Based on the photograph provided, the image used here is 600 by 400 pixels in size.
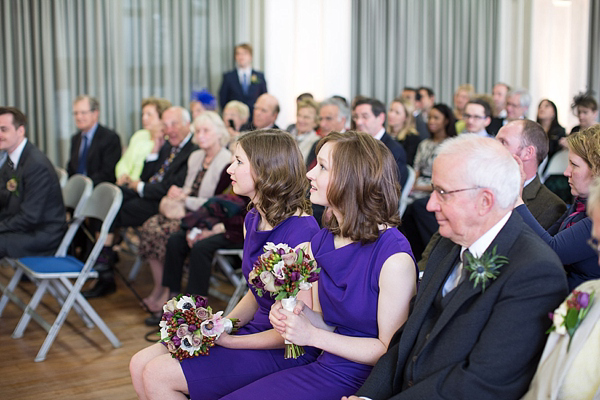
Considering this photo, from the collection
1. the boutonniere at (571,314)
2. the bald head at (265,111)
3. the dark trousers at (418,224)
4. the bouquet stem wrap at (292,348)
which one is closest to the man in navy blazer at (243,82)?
the bald head at (265,111)

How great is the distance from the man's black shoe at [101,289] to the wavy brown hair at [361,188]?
348cm

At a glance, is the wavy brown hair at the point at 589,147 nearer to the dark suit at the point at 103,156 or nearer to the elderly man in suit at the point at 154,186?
the elderly man in suit at the point at 154,186

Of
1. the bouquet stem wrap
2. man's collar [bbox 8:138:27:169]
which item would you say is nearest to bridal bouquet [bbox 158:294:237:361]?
the bouquet stem wrap

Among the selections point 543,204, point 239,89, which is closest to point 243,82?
point 239,89

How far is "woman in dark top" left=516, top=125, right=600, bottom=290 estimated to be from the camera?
8.13ft

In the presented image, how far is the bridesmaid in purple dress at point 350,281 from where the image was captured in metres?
2.09

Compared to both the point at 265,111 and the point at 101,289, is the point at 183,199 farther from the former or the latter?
the point at 265,111

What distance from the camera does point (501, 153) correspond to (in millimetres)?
1833

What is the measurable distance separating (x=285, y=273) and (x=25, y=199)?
9.66 ft

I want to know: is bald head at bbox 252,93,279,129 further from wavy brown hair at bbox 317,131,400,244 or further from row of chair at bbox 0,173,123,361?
wavy brown hair at bbox 317,131,400,244

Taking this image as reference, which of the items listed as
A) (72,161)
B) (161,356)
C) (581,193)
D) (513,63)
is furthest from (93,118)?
(513,63)

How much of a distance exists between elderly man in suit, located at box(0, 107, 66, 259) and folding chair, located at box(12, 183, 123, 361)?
0.31 feet

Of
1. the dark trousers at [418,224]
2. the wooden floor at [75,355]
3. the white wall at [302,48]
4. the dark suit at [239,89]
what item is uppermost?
the white wall at [302,48]

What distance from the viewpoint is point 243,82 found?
8641 millimetres
